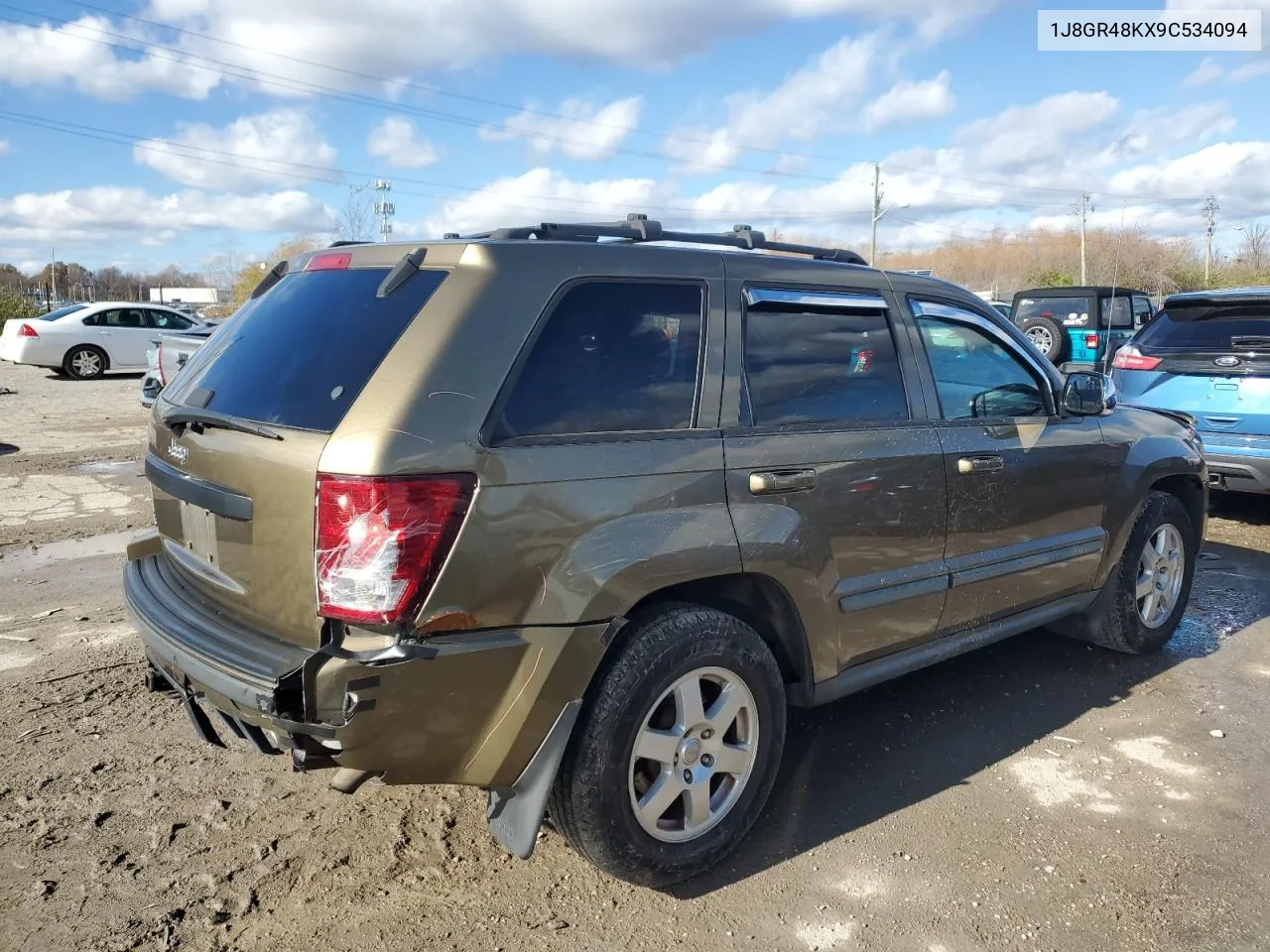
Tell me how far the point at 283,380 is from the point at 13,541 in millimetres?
5107

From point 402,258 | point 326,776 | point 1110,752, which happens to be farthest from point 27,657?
point 1110,752

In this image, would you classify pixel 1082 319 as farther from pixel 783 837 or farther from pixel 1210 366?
pixel 783 837

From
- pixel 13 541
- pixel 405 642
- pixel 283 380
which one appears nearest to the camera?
pixel 405 642

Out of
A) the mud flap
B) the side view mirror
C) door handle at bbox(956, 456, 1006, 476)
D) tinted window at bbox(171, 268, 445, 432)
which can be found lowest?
the mud flap

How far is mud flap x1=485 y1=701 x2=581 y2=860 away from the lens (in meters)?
2.55

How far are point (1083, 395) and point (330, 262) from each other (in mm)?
3193

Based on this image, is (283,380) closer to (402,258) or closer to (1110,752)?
(402,258)

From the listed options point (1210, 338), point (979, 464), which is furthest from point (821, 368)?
point (1210, 338)

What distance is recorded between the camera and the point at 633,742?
8.87 ft

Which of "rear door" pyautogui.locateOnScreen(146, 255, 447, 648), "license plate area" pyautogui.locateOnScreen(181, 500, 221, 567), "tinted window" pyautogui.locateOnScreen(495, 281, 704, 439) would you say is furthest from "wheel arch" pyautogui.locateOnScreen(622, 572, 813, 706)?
"license plate area" pyautogui.locateOnScreen(181, 500, 221, 567)

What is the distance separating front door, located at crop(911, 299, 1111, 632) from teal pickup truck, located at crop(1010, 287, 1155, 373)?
11303 mm

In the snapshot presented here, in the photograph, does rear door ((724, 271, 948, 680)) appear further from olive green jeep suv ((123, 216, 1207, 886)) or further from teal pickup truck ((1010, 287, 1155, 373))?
teal pickup truck ((1010, 287, 1155, 373))

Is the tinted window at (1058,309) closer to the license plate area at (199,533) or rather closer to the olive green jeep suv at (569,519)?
the olive green jeep suv at (569,519)

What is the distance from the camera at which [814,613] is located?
3.13m
